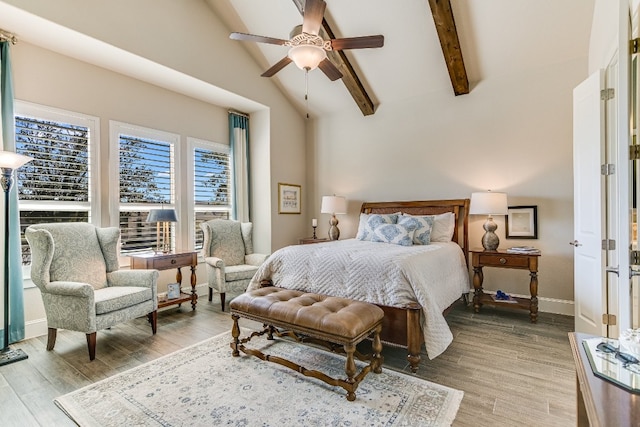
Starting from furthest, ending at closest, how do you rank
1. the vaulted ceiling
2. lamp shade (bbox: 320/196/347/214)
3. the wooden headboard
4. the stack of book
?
lamp shade (bbox: 320/196/347/214)
the wooden headboard
the stack of book
the vaulted ceiling

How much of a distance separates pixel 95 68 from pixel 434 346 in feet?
15.2

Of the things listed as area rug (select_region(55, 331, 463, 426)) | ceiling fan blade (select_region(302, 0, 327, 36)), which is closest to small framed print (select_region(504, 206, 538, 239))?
area rug (select_region(55, 331, 463, 426))

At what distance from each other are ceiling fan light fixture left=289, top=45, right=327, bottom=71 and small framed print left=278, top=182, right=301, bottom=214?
285 cm

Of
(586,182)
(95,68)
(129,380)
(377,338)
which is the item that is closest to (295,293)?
(377,338)

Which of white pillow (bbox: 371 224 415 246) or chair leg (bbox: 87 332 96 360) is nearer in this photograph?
chair leg (bbox: 87 332 96 360)

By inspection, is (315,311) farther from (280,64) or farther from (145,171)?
(145,171)

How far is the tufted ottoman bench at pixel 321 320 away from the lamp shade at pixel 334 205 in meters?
2.57

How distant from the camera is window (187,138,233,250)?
4.87m

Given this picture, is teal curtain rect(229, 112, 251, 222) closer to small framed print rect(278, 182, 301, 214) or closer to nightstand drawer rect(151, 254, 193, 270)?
small framed print rect(278, 182, 301, 214)

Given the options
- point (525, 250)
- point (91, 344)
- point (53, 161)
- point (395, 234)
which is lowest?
point (91, 344)

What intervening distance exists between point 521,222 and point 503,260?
0.71 metres

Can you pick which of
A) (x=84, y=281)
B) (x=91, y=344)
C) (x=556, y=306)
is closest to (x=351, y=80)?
(x=556, y=306)

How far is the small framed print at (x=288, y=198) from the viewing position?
5559 mm

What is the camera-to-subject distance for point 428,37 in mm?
4004
